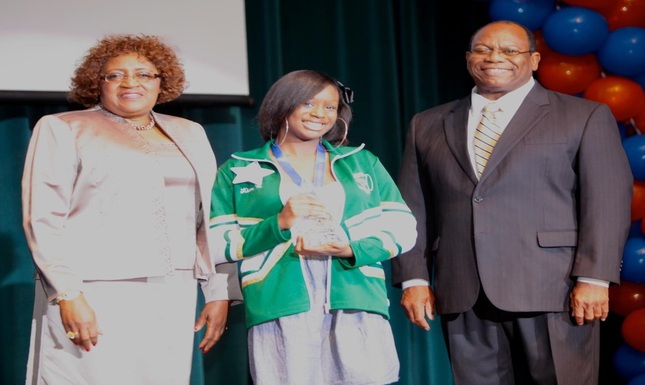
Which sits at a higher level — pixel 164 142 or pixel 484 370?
pixel 164 142

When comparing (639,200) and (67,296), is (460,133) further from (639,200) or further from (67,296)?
(67,296)

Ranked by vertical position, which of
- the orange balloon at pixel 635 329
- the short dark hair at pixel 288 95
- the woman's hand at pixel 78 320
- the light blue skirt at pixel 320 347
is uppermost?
the short dark hair at pixel 288 95

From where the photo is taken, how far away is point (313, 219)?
9.16 feet

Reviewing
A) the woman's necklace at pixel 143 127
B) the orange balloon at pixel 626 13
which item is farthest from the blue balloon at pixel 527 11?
the woman's necklace at pixel 143 127

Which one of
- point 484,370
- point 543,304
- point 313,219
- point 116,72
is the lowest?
point 484,370

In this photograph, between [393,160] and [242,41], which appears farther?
[393,160]

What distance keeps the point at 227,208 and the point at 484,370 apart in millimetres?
959

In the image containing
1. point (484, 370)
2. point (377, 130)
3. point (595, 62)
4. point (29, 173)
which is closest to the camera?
point (29, 173)

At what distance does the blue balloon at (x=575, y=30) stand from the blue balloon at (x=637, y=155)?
0.42 meters

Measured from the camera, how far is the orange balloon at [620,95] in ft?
13.2

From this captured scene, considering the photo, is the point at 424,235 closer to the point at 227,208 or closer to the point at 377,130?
the point at 227,208

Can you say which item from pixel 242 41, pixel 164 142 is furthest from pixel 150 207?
pixel 242 41

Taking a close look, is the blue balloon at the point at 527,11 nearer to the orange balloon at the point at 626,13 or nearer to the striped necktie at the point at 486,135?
the orange balloon at the point at 626,13

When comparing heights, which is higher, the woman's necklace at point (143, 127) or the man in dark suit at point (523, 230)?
the woman's necklace at point (143, 127)
